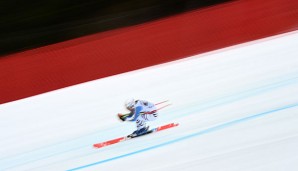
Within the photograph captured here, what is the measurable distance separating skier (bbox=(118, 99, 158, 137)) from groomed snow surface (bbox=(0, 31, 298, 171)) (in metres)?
0.03

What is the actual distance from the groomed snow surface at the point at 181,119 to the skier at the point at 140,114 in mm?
30

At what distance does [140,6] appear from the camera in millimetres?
1958

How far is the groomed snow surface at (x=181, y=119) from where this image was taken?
1.87 metres

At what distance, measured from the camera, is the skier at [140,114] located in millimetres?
1909

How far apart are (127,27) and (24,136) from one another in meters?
0.76

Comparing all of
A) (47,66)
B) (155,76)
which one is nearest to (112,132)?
(155,76)

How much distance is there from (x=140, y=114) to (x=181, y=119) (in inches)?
8.1

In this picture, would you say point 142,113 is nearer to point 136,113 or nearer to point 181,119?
point 136,113

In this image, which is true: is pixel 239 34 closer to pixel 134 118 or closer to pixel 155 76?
pixel 155 76

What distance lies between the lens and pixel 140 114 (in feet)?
6.27

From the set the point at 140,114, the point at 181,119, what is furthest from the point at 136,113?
the point at 181,119

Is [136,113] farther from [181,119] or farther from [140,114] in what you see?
[181,119]

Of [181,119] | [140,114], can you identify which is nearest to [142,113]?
[140,114]

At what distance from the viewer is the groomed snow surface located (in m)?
1.87
